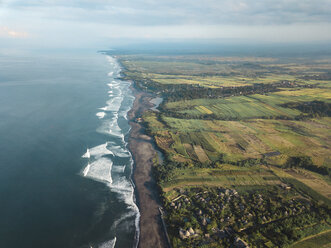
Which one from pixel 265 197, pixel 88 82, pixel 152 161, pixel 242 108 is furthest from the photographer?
pixel 88 82

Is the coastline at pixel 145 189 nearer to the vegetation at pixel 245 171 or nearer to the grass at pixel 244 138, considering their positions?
the vegetation at pixel 245 171

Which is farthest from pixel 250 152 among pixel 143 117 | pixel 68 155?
pixel 68 155

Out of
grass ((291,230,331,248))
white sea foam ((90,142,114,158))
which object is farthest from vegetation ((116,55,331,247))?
white sea foam ((90,142,114,158))

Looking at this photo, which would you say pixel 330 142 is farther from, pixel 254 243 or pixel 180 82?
pixel 180 82

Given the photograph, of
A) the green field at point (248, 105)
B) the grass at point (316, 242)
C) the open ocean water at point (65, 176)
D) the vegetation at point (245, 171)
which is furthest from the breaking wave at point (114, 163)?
the green field at point (248, 105)

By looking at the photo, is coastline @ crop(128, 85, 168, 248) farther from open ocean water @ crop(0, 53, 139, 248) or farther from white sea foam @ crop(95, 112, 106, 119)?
white sea foam @ crop(95, 112, 106, 119)

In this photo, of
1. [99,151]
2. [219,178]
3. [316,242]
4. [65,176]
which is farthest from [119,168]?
[316,242]
